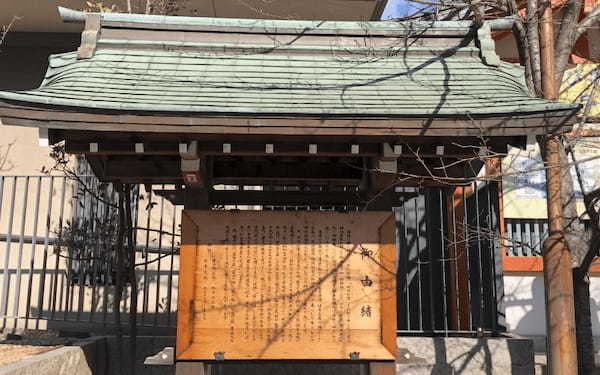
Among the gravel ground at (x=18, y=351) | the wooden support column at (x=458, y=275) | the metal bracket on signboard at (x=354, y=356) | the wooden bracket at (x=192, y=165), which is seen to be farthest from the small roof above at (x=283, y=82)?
the wooden support column at (x=458, y=275)

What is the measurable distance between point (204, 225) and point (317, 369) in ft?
9.21

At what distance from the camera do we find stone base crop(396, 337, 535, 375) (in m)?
7.02

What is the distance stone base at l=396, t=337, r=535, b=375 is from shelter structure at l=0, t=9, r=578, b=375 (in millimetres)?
1901

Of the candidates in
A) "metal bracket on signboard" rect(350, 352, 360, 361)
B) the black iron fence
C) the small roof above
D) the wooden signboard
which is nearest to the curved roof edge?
the small roof above

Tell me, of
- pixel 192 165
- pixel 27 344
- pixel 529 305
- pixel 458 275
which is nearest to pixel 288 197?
pixel 192 165

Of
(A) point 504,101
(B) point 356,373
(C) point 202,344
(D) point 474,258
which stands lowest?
(B) point 356,373

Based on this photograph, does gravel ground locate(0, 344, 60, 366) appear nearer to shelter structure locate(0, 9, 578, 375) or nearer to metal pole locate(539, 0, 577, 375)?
shelter structure locate(0, 9, 578, 375)

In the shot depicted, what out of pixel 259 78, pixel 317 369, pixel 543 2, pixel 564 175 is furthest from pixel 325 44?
pixel 317 369

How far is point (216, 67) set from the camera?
6027mm

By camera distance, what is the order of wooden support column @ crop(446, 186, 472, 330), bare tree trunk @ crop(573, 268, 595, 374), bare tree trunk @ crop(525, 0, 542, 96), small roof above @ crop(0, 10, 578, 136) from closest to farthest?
small roof above @ crop(0, 10, 578, 136), bare tree trunk @ crop(525, 0, 542, 96), bare tree trunk @ crop(573, 268, 595, 374), wooden support column @ crop(446, 186, 472, 330)

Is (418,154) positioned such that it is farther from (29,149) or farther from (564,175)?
(29,149)

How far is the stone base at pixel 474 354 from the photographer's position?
7.02 meters

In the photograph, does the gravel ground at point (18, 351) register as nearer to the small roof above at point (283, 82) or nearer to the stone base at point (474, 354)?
the small roof above at point (283, 82)

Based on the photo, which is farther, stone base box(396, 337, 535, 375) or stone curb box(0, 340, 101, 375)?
stone base box(396, 337, 535, 375)
